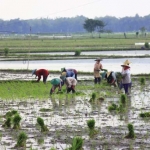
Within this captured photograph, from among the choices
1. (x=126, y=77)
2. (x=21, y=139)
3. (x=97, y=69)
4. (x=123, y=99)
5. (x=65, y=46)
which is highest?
(x=65, y=46)

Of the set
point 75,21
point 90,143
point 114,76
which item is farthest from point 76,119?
point 75,21

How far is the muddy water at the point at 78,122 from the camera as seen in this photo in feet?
28.8

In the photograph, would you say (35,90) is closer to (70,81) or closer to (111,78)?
(70,81)

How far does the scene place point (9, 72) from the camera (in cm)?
2470

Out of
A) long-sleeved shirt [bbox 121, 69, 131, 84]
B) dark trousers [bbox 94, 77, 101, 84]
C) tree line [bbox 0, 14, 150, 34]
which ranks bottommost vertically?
dark trousers [bbox 94, 77, 101, 84]

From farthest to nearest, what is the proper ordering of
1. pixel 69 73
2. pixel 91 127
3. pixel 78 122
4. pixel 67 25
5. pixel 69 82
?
pixel 67 25, pixel 69 73, pixel 69 82, pixel 78 122, pixel 91 127

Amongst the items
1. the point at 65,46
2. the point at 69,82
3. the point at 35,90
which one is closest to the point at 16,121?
the point at 69,82

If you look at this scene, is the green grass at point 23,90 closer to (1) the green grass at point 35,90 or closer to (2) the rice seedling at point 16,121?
(1) the green grass at point 35,90

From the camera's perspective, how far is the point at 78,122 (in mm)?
10820

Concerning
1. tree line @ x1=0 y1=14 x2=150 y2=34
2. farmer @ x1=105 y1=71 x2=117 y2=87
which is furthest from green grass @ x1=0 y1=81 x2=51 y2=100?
tree line @ x1=0 y1=14 x2=150 y2=34

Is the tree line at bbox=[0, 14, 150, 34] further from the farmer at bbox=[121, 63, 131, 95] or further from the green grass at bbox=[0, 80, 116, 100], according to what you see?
the farmer at bbox=[121, 63, 131, 95]

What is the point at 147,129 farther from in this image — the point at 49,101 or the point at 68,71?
the point at 68,71

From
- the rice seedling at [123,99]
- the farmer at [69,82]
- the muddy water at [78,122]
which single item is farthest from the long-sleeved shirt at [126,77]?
the rice seedling at [123,99]

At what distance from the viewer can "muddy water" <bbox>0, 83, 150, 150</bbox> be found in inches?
345
